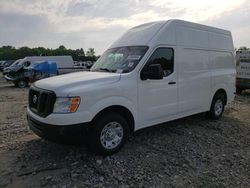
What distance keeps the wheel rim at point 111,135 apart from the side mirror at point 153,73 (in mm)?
1087

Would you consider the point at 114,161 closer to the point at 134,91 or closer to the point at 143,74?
the point at 134,91

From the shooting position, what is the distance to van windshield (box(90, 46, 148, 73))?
206 inches

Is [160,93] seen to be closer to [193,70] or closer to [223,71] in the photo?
[193,70]

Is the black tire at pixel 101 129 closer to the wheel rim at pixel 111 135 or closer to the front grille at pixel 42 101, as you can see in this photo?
the wheel rim at pixel 111 135

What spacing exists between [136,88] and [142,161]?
1370mm

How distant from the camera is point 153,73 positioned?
16.4 feet

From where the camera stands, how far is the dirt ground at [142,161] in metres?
4.02

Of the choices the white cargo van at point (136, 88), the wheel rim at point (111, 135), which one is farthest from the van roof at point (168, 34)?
the wheel rim at point (111, 135)

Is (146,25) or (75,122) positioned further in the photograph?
(146,25)

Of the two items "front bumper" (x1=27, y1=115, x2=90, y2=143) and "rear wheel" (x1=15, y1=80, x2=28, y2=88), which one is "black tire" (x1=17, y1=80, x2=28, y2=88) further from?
"front bumper" (x1=27, y1=115, x2=90, y2=143)

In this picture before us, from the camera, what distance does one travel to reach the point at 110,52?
611 centimetres

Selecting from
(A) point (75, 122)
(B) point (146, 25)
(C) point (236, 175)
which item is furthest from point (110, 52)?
(C) point (236, 175)

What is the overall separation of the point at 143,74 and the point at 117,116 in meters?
1.00

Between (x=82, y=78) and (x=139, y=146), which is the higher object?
(x=82, y=78)
